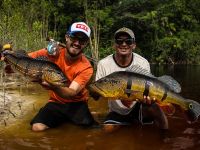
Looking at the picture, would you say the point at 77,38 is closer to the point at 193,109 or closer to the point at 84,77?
the point at 84,77

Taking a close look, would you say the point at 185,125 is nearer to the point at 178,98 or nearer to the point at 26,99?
the point at 178,98

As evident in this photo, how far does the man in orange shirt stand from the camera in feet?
19.1

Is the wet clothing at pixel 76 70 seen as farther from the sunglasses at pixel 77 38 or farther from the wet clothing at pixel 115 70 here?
the sunglasses at pixel 77 38

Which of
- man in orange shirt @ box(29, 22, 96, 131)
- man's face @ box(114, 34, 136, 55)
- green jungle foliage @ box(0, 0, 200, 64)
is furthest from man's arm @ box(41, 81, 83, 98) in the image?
green jungle foliage @ box(0, 0, 200, 64)

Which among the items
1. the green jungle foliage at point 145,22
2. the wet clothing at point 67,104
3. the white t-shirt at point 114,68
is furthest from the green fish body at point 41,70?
the green jungle foliage at point 145,22

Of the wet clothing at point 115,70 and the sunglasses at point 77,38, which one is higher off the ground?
the sunglasses at point 77,38

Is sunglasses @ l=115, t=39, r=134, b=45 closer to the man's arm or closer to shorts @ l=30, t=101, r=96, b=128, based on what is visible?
the man's arm

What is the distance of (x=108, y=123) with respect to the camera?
20.1 ft

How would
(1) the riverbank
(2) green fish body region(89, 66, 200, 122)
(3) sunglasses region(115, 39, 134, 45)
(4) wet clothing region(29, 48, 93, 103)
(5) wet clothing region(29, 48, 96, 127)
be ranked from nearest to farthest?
(2) green fish body region(89, 66, 200, 122)
(3) sunglasses region(115, 39, 134, 45)
(4) wet clothing region(29, 48, 93, 103)
(5) wet clothing region(29, 48, 96, 127)
(1) the riverbank

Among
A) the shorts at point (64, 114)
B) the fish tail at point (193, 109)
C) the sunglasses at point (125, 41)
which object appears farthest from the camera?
the shorts at point (64, 114)

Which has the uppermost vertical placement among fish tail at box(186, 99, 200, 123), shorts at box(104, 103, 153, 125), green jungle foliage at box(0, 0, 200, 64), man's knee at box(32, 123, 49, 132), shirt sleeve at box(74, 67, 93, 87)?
green jungle foliage at box(0, 0, 200, 64)

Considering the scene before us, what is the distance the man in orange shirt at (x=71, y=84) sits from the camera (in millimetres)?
5809

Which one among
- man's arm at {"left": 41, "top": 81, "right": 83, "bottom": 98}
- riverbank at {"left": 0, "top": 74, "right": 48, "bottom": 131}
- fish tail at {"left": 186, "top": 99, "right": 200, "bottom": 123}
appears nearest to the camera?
fish tail at {"left": 186, "top": 99, "right": 200, "bottom": 123}

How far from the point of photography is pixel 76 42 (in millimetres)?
5809
